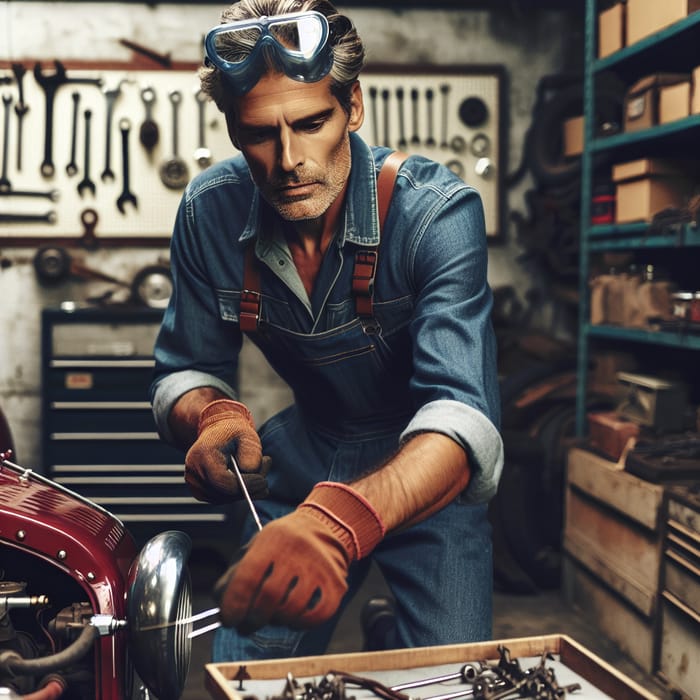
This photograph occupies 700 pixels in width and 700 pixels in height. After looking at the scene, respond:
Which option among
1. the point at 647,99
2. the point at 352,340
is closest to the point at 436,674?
the point at 352,340

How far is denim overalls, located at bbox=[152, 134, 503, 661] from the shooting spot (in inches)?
62.2

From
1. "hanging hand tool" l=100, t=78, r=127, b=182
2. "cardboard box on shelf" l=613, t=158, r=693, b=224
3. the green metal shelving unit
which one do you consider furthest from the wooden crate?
"hanging hand tool" l=100, t=78, r=127, b=182

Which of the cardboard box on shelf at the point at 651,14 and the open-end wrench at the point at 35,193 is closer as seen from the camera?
the cardboard box on shelf at the point at 651,14

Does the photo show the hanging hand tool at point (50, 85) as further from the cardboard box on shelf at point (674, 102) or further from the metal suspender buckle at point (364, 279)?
the metal suspender buckle at point (364, 279)

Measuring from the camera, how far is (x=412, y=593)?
1737 millimetres

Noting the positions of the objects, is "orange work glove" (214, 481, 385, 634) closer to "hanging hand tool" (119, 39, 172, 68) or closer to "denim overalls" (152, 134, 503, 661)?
"denim overalls" (152, 134, 503, 661)

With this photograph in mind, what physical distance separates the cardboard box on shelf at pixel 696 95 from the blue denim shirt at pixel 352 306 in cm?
141

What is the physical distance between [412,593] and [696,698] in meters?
1.19

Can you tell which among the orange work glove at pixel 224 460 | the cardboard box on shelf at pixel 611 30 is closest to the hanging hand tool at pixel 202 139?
the cardboard box on shelf at pixel 611 30

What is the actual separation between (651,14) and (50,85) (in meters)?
2.57

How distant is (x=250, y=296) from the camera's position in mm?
1658

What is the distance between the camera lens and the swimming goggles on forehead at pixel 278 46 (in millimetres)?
1411

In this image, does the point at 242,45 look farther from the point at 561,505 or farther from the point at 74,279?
the point at 74,279

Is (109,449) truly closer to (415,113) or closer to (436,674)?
(415,113)
